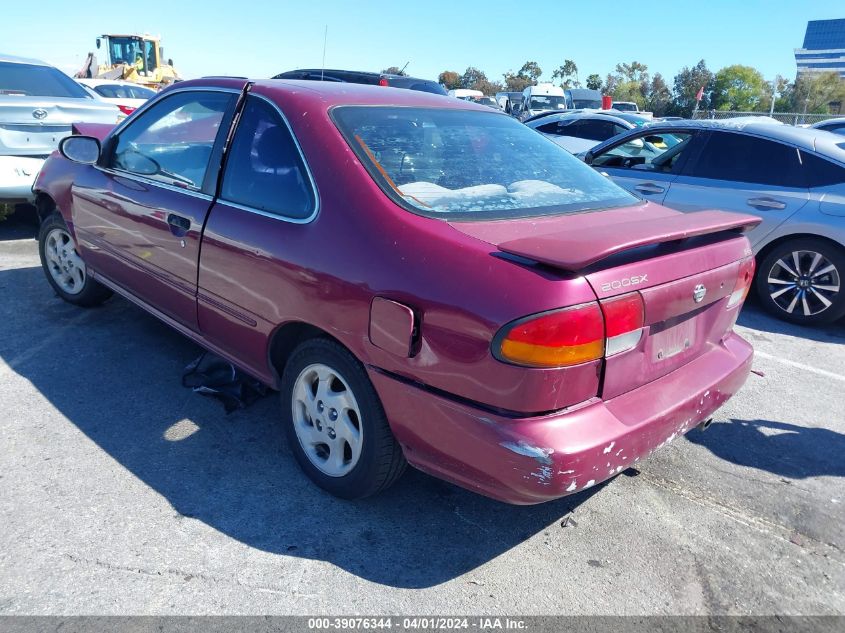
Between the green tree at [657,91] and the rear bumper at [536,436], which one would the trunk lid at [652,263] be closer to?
the rear bumper at [536,436]

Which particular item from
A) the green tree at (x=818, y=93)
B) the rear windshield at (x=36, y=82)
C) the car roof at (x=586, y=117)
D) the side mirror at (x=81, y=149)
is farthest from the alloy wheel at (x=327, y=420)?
the green tree at (x=818, y=93)

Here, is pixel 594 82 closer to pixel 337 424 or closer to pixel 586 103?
pixel 586 103

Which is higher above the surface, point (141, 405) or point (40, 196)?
point (40, 196)

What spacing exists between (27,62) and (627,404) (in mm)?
7948

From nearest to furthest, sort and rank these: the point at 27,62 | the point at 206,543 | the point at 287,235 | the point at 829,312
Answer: the point at 206,543 → the point at 287,235 → the point at 829,312 → the point at 27,62

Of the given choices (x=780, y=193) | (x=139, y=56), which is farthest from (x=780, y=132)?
(x=139, y=56)

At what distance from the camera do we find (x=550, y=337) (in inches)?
81.9

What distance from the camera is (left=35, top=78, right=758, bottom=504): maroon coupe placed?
2143mm

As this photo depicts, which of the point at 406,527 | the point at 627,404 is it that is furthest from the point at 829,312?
the point at 406,527

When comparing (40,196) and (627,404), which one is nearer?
(627,404)

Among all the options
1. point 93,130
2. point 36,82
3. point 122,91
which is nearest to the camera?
point 93,130

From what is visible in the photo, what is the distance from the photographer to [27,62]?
24.5 ft

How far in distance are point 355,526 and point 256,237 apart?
1.30 metres

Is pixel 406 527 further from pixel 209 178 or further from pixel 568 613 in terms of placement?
pixel 209 178
